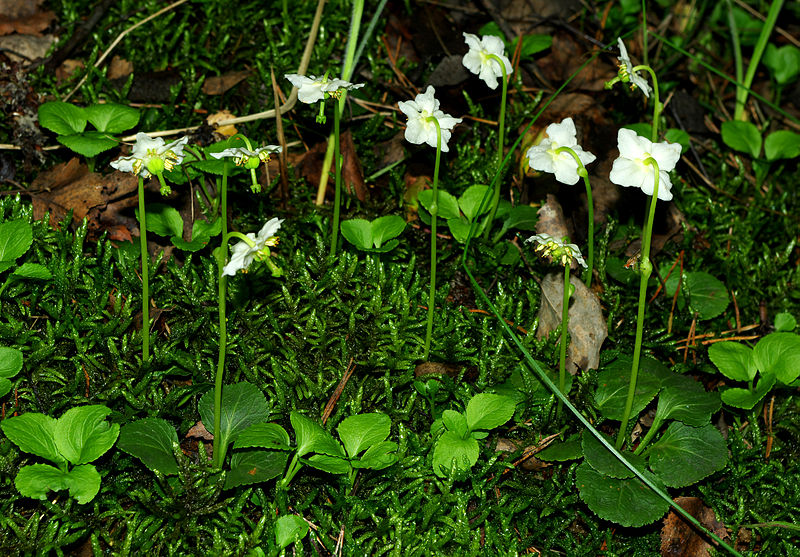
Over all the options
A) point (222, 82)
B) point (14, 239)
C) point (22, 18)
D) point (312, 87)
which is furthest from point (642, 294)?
point (22, 18)

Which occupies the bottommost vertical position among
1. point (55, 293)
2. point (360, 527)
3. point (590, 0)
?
point (360, 527)

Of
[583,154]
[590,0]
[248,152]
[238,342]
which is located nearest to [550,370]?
[583,154]

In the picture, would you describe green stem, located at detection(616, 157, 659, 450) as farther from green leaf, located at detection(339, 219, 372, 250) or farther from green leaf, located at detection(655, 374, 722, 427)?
green leaf, located at detection(339, 219, 372, 250)

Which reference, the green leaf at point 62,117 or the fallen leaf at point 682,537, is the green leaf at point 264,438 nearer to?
the fallen leaf at point 682,537

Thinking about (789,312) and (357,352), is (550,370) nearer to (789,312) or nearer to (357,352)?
(357,352)

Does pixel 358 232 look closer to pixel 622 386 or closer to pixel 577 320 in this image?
pixel 577 320

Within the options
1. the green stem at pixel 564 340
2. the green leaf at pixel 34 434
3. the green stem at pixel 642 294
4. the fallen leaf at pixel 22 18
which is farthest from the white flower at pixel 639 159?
the fallen leaf at pixel 22 18

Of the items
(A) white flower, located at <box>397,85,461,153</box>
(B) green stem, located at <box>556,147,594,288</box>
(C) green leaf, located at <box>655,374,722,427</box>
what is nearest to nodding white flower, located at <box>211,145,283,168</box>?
(A) white flower, located at <box>397,85,461,153</box>
